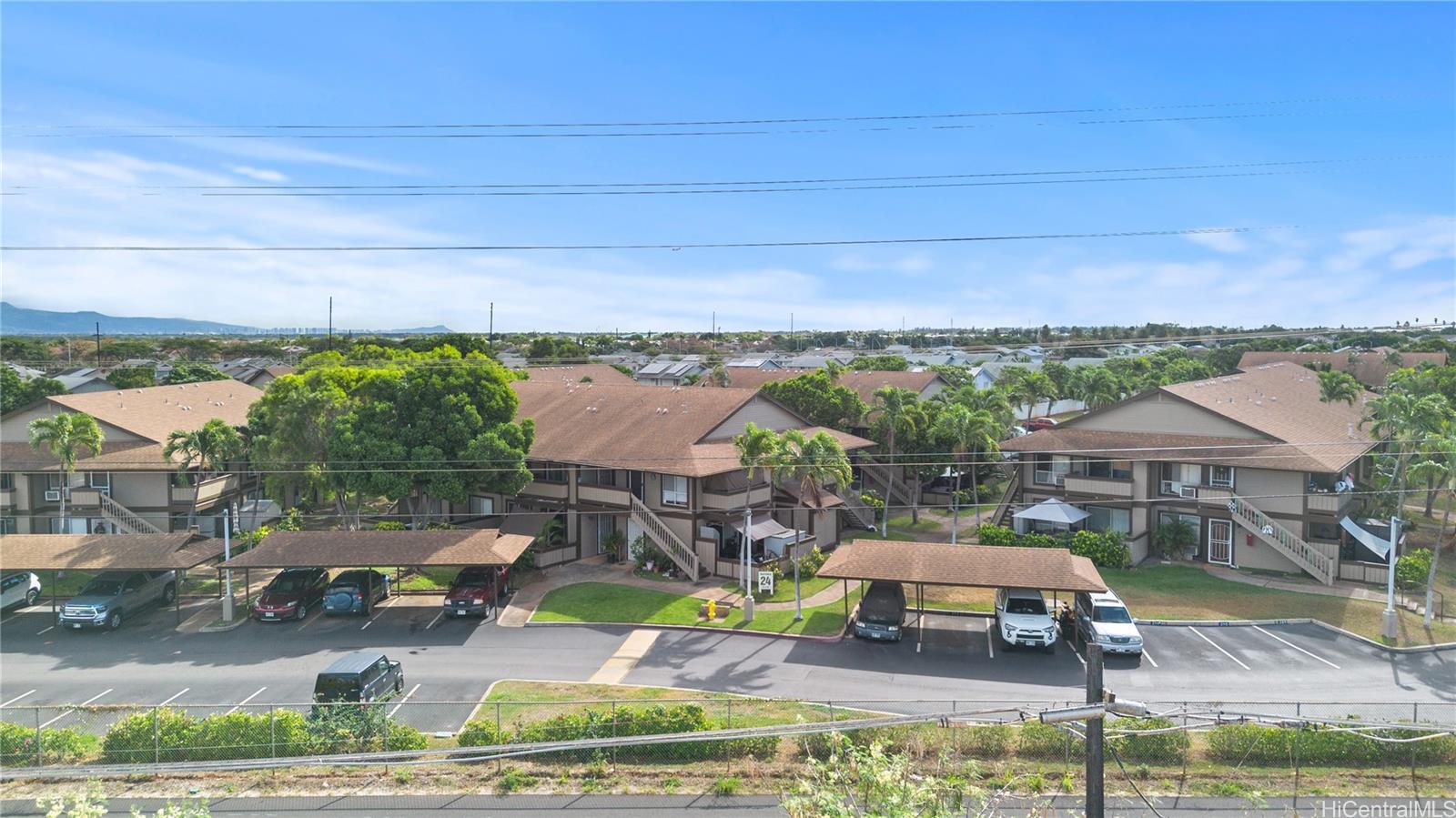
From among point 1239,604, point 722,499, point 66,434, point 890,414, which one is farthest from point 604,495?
point 1239,604

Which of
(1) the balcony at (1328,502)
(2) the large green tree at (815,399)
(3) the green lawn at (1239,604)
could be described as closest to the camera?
(3) the green lawn at (1239,604)

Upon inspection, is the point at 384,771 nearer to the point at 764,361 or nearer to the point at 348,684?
the point at 348,684

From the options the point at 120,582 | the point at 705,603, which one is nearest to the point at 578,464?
the point at 705,603

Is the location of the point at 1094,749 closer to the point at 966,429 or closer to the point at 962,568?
the point at 962,568

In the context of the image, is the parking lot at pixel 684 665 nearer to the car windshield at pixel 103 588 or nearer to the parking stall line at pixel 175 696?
the parking stall line at pixel 175 696

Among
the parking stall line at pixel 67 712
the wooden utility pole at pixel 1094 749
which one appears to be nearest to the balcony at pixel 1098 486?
the wooden utility pole at pixel 1094 749

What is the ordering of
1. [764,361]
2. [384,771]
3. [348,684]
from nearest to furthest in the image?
[384,771] < [348,684] < [764,361]
